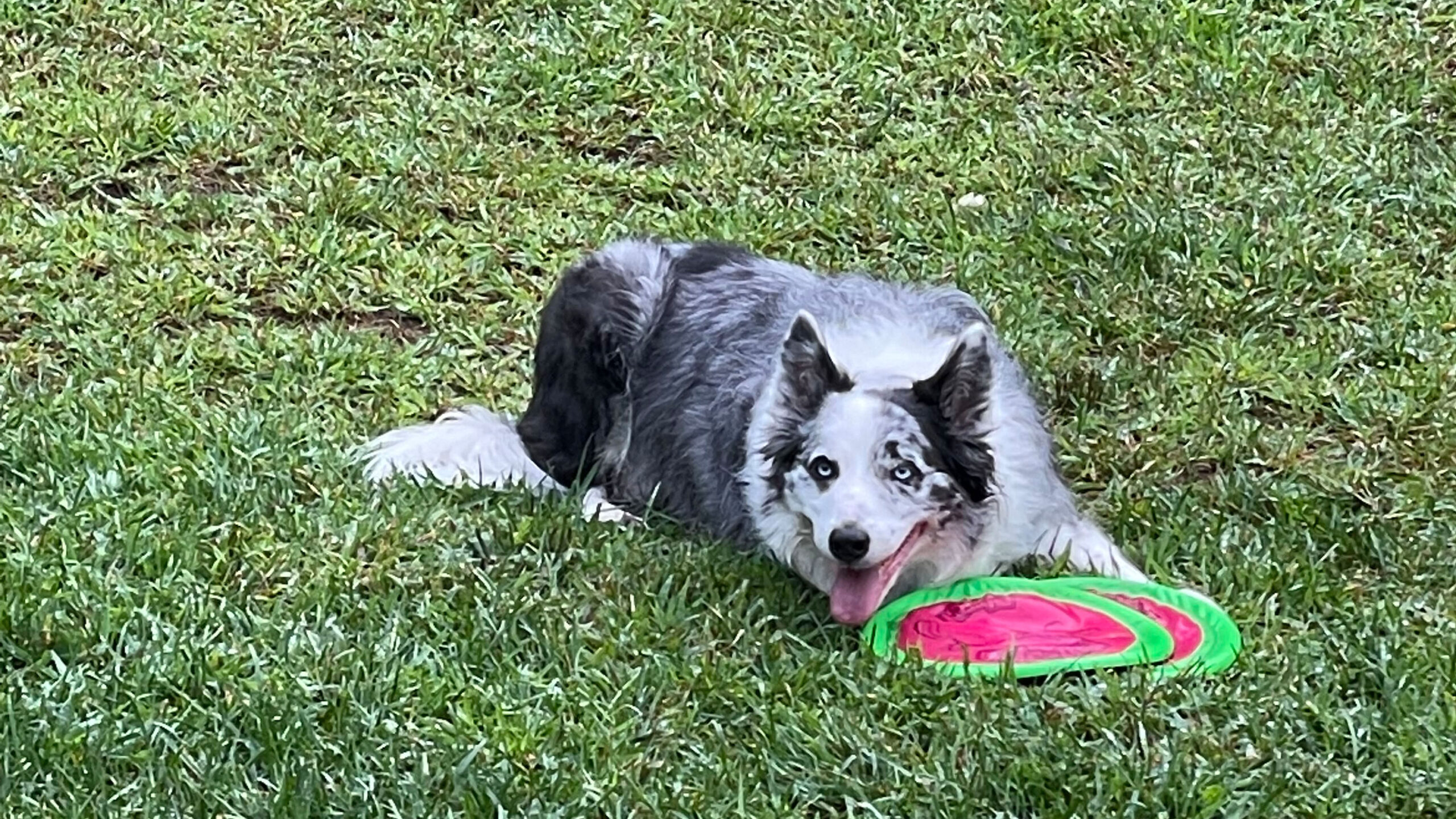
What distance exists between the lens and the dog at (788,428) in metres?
4.62

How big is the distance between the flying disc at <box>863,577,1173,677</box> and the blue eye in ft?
1.10

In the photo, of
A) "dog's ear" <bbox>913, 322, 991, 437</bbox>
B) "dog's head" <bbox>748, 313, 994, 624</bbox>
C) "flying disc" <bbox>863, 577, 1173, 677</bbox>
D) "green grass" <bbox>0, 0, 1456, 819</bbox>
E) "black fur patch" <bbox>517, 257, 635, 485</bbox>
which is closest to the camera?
"green grass" <bbox>0, 0, 1456, 819</bbox>

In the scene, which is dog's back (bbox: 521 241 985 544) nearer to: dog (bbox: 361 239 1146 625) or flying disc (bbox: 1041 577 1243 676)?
dog (bbox: 361 239 1146 625)

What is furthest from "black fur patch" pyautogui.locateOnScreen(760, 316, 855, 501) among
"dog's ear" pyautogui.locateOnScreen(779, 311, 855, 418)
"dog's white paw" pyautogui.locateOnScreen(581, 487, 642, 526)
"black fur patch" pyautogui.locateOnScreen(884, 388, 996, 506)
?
"dog's white paw" pyautogui.locateOnScreen(581, 487, 642, 526)

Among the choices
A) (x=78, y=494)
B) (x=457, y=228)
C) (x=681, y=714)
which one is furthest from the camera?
(x=457, y=228)

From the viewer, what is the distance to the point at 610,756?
412cm

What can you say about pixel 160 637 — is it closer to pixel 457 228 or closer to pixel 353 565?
pixel 353 565

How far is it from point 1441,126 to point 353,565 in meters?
5.01

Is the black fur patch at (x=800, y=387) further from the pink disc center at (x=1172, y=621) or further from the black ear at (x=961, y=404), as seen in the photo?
the pink disc center at (x=1172, y=621)

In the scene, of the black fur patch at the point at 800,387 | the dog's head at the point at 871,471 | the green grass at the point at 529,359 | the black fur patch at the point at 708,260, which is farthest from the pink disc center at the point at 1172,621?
the black fur patch at the point at 708,260

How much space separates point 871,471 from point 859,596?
29 cm

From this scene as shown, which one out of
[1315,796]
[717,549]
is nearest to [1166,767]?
[1315,796]

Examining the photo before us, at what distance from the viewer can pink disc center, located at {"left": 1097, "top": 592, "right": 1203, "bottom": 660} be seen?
4.50 m

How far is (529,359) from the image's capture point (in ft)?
21.6
